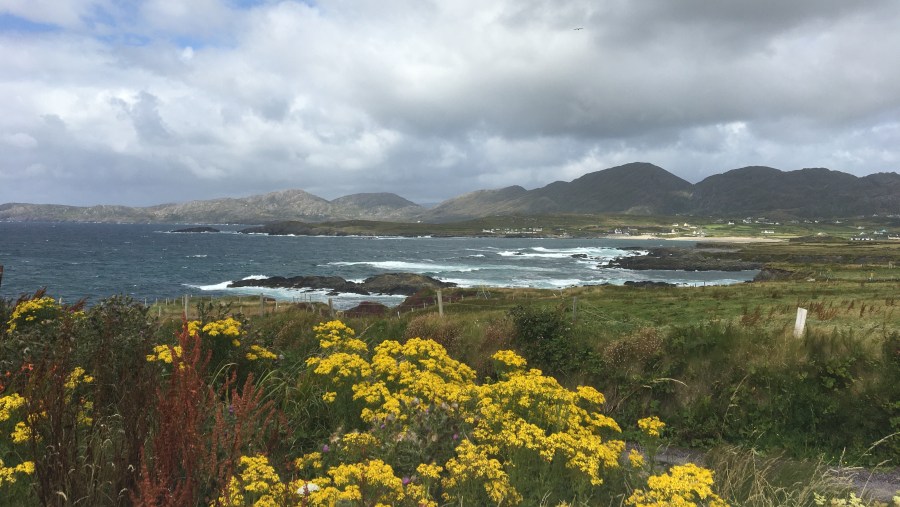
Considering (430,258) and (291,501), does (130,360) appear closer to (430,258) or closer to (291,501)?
(291,501)

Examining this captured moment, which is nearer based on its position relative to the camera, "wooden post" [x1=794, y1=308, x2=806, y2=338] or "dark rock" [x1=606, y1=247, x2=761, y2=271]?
"wooden post" [x1=794, y1=308, x2=806, y2=338]

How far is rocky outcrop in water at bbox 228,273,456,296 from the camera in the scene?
71.8m

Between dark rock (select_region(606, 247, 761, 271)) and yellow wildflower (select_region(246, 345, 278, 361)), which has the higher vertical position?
yellow wildflower (select_region(246, 345, 278, 361))

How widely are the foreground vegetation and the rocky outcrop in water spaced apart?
5765cm

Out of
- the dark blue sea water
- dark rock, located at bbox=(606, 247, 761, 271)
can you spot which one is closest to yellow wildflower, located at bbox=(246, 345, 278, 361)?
the dark blue sea water

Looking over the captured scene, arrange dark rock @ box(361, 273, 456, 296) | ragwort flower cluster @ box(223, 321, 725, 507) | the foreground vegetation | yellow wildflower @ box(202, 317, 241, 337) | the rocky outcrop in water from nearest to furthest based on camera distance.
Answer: the foreground vegetation < ragwort flower cluster @ box(223, 321, 725, 507) < yellow wildflower @ box(202, 317, 241, 337) < dark rock @ box(361, 273, 456, 296) < the rocky outcrop in water

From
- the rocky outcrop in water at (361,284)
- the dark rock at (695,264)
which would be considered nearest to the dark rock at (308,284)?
the rocky outcrop in water at (361,284)

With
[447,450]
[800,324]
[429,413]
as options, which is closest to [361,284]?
[800,324]

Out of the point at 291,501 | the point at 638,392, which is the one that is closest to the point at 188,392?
the point at 291,501

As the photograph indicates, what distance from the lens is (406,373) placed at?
630 cm

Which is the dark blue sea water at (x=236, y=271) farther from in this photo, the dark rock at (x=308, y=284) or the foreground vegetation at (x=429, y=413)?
the foreground vegetation at (x=429, y=413)

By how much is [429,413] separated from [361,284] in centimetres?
7085

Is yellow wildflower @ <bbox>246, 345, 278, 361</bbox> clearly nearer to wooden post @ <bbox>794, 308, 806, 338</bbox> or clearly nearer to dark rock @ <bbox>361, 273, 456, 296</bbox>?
wooden post @ <bbox>794, 308, 806, 338</bbox>

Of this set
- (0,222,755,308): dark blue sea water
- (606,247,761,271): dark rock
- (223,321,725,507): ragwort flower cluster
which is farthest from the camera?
(606,247,761,271): dark rock
